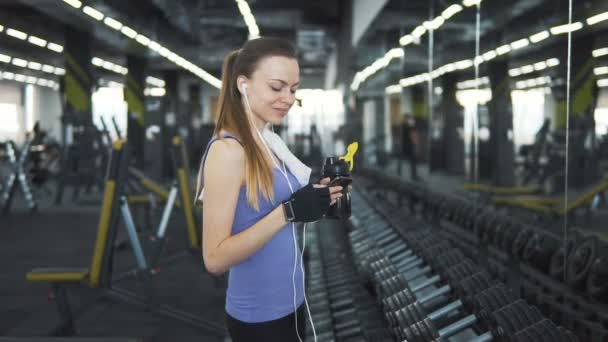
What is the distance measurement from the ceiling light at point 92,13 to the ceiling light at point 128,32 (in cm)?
93

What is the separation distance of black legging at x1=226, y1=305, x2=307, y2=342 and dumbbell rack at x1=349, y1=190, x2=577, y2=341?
1061mm

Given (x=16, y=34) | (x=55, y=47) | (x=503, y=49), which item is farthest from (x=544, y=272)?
(x=55, y=47)

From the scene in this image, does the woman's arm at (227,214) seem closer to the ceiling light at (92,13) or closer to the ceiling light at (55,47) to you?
the ceiling light at (92,13)

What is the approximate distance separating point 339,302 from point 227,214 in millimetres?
2604

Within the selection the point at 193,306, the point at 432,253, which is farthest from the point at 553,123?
the point at 193,306

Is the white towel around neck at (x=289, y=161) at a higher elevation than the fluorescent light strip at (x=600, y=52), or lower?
lower

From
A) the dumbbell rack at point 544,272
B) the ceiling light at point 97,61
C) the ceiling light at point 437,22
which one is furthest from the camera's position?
the ceiling light at point 97,61

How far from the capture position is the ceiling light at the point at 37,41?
1143 centimetres

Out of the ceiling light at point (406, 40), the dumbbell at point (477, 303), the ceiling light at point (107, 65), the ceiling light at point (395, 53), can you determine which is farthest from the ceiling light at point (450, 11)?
the ceiling light at point (107, 65)

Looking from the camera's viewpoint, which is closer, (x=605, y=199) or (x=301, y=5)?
(x=605, y=199)

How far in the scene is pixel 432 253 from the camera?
141 inches

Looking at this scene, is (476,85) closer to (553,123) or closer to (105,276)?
(553,123)

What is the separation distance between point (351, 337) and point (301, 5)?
9.65 m

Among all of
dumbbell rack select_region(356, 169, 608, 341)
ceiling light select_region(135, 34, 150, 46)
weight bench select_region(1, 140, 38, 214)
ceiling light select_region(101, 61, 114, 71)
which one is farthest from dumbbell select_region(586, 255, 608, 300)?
ceiling light select_region(101, 61, 114, 71)
